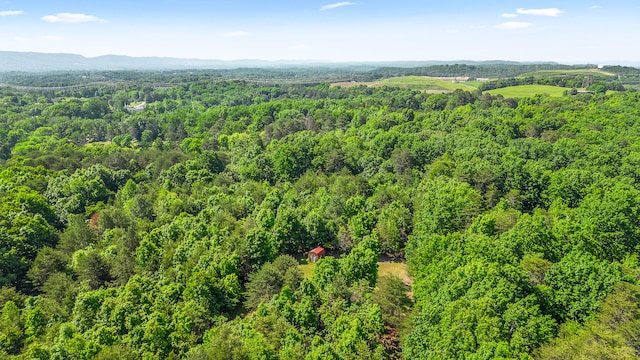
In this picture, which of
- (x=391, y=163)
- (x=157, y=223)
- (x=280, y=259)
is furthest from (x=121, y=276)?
(x=391, y=163)

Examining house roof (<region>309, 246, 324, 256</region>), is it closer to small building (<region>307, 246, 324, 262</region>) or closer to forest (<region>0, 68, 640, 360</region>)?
small building (<region>307, 246, 324, 262</region>)

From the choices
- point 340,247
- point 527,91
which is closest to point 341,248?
point 340,247

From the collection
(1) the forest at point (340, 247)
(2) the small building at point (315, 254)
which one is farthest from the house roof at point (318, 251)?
(1) the forest at point (340, 247)

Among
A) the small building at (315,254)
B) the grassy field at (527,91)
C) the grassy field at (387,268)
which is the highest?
the grassy field at (527,91)

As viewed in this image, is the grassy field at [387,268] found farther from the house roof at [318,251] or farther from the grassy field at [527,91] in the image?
the grassy field at [527,91]

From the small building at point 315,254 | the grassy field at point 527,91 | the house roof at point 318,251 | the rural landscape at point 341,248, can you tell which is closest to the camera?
the rural landscape at point 341,248

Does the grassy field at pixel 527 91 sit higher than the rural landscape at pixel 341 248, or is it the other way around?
the grassy field at pixel 527 91

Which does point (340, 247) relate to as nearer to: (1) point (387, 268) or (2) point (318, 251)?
(2) point (318, 251)
